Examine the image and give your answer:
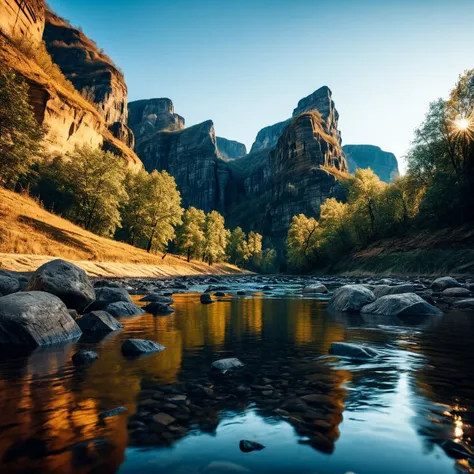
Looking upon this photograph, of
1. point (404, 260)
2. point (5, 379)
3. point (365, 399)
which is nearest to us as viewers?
point (365, 399)

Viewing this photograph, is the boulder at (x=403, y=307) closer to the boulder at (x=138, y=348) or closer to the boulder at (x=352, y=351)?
the boulder at (x=352, y=351)

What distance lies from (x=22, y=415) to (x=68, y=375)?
1.61 metres

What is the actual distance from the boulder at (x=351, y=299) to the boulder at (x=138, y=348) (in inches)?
380

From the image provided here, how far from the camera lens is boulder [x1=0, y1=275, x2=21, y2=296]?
503 inches

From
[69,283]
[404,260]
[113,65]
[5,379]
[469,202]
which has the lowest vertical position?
[5,379]

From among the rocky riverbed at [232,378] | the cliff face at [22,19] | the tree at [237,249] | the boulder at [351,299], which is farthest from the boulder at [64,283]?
the tree at [237,249]

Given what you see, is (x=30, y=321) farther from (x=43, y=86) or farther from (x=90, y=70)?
(x=90, y=70)

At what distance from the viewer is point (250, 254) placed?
123 m

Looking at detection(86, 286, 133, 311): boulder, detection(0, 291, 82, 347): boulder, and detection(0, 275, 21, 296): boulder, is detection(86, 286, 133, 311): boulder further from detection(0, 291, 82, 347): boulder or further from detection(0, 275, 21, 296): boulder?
detection(0, 291, 82, 347): boulder

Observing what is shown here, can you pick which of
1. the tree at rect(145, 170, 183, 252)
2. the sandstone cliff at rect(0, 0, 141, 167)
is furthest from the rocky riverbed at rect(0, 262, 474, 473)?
the sandstone cliff at rect(0, 0, 141, 167)

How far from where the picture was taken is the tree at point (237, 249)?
119031 millimetres

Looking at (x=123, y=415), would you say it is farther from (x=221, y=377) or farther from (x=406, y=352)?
(x=406, y=352)

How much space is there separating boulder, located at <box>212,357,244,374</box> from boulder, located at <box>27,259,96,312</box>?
7837 mm

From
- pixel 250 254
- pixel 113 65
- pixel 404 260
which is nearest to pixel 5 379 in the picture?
pixel 404 260
